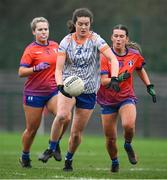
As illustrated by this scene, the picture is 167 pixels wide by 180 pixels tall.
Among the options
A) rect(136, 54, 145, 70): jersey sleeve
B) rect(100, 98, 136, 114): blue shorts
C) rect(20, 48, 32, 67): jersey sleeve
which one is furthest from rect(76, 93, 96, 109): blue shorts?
rect(20, 48, 32, 67): jersey sleeve

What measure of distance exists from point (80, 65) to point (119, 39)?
2.75 ft

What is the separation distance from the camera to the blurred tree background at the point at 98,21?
1195 inches

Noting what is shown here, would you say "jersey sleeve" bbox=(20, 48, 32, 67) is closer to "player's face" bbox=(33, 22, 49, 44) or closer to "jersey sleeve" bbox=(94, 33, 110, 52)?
"player's face" bbox=(33, 22, 49, 44)

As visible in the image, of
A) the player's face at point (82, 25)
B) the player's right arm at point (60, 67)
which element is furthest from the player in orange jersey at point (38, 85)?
A: the player's face at point (82, 25)

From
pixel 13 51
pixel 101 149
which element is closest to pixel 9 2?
pixel 13 51

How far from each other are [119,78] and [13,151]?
6.51 metres

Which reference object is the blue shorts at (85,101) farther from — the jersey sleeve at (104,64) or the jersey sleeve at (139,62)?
the jersey sleeve at (139,62)

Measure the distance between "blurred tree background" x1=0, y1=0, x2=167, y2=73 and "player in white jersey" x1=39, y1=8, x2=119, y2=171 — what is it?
16064mm

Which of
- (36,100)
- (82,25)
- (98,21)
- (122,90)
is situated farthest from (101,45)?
(98,21)

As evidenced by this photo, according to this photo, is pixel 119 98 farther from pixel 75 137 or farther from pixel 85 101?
pixel 75 137

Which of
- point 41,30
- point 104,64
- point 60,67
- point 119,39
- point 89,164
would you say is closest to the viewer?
point 60,67

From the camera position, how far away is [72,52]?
13.0 m

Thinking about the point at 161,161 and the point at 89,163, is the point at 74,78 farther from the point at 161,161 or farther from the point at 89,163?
the point at 161,161

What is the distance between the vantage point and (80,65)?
13031 mm
